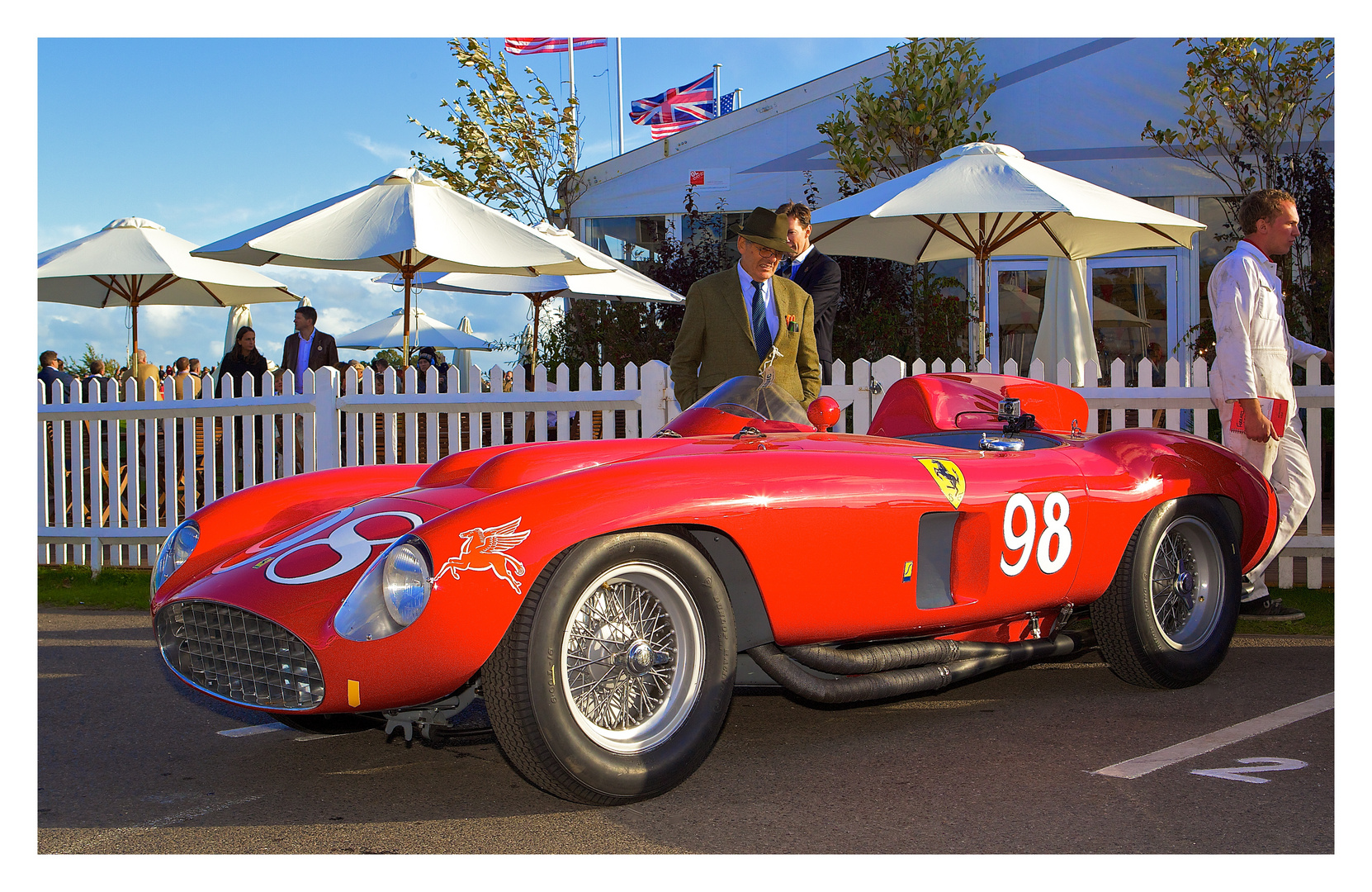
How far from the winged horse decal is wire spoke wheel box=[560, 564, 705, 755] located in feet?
0.71

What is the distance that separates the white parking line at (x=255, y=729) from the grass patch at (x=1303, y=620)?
4.17 m

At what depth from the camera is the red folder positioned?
5340mm

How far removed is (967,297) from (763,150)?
3.02 meters

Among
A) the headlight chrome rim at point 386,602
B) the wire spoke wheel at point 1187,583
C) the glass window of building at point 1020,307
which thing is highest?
the glass window of building at point 1020,307

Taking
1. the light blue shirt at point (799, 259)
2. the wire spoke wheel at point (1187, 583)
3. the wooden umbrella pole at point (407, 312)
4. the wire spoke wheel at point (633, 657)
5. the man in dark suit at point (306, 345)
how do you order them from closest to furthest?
1. the wire spoke wheel at point (633, 657)
2. the wire spoke wheel at point (1187, 583)
3. the light blue shirt at point (799, 259)
4. the wooden umbrella pole at point (407, 312)
5. the man in dark suit at point (306, 345)

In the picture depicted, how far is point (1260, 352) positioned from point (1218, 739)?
8.16 feet

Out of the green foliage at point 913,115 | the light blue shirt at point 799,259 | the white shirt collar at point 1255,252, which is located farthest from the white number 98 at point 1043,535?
the green foliage at point 913,115

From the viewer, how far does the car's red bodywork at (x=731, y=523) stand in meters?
2.75

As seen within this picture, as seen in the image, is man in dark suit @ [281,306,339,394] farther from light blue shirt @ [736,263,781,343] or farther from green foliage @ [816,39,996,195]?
light blue shirt @ [736,263,781,343]

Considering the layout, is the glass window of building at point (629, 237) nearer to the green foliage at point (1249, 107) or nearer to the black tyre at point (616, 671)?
the green foliage at point (1249, 107)

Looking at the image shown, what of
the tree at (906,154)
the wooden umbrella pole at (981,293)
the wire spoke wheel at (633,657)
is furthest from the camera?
the tree at (906,154)

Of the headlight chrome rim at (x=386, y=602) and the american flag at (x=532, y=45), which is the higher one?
the american flag at (x=532, y=45)

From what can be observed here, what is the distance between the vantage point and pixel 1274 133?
11977mm

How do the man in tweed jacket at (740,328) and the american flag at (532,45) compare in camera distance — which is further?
the american flag at (532,45)
